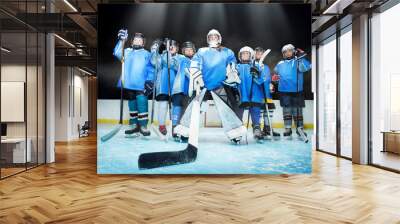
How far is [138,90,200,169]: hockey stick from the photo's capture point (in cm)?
654

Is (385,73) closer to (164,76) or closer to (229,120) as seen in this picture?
(229,120)

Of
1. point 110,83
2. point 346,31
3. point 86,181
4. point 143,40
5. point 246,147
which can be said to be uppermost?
point 346,31

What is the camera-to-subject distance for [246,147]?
21.5 ft

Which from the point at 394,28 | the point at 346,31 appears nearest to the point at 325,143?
the point at 346,31

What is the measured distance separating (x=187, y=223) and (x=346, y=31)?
7021mm

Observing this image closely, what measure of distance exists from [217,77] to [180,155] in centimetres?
152

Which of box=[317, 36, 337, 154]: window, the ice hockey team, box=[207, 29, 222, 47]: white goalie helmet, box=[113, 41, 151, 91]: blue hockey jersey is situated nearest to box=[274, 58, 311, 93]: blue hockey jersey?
the ice hockey team

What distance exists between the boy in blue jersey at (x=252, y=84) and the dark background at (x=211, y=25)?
17 centimetres

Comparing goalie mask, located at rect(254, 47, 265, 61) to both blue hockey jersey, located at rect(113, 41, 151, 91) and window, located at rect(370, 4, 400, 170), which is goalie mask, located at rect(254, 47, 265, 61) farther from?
window, located at rect(370, 4, 400, 170)

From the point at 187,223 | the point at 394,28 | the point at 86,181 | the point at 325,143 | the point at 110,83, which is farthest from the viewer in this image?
the point at 325,143

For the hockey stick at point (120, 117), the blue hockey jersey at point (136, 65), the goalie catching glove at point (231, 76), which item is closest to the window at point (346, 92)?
the goalie catching glove at point (231, 76)

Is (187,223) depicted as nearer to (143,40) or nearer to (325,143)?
(143,40)

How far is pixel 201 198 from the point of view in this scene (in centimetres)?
490

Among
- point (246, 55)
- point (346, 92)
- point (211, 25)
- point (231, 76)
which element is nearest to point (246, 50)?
point (246, 55)
